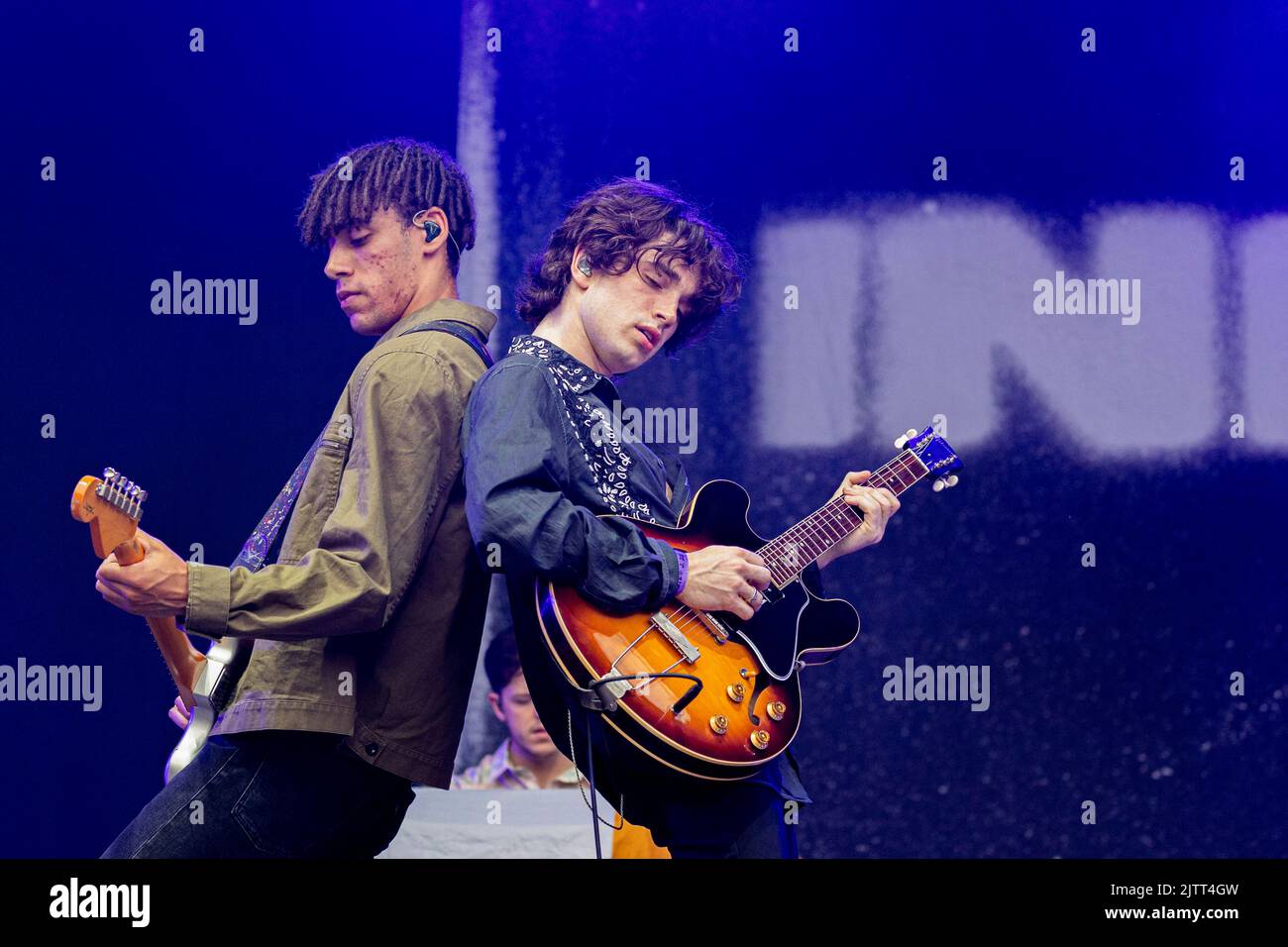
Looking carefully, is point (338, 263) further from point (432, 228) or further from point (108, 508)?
point (108, 508)

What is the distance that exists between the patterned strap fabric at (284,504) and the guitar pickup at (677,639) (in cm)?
63

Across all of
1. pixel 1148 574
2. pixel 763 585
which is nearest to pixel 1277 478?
pixel 1148 574

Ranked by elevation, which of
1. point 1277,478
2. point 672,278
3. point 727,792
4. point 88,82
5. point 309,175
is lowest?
point 727,792

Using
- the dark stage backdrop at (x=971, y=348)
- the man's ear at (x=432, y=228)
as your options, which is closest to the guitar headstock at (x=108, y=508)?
the man's ear at (x=432, y=228)

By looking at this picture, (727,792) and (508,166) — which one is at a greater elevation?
(508,166)

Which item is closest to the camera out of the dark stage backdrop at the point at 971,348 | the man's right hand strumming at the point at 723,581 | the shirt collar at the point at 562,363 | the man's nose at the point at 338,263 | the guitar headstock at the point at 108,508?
the guitar headstock at the point at 108,508

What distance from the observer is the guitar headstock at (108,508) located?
92.7 inches

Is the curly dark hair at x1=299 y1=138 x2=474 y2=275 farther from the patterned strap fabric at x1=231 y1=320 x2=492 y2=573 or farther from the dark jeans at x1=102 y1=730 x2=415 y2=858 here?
the dark jeans at x1=102 y1=730 x2=415 y2=858

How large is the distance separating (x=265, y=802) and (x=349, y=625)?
0.35 meters

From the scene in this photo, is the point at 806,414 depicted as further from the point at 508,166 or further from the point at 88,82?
the point at 88,82

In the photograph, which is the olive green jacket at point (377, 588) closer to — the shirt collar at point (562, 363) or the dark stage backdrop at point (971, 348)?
the shirt collar at point (562, 363)

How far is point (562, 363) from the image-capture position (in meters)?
2.79
